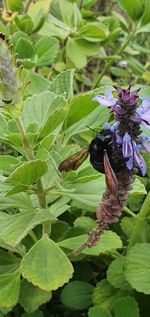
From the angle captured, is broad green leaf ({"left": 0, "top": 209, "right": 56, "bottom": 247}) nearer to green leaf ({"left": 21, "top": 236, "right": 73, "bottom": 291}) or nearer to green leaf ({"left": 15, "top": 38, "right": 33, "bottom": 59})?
green leaf ({"left": 21, "top": 236, "right": 73, "bottom": 291})

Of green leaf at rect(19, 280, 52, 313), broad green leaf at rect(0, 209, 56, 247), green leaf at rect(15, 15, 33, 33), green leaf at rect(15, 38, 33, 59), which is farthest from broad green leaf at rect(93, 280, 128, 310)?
green leaf at rect(15, 15, 33, 33)

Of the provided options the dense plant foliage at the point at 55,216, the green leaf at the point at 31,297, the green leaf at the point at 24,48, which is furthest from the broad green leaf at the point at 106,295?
the green leaf at the point at 24,48

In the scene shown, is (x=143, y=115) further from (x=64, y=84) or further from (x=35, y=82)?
(x=35, y=82)

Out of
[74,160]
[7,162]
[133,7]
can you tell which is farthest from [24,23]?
[74,160]

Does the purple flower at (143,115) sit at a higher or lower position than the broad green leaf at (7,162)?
higher

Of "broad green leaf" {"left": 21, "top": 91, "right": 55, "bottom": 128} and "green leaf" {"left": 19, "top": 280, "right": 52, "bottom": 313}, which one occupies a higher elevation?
"broad green leaf" {"left": 21, "top": 91, "right": 55, "bottom": 128}

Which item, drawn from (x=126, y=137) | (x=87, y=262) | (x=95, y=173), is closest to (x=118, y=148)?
(x=126, y=137)

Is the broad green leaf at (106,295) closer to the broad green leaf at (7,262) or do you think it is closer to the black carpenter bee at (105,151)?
the broad green leaf at (7,262)
